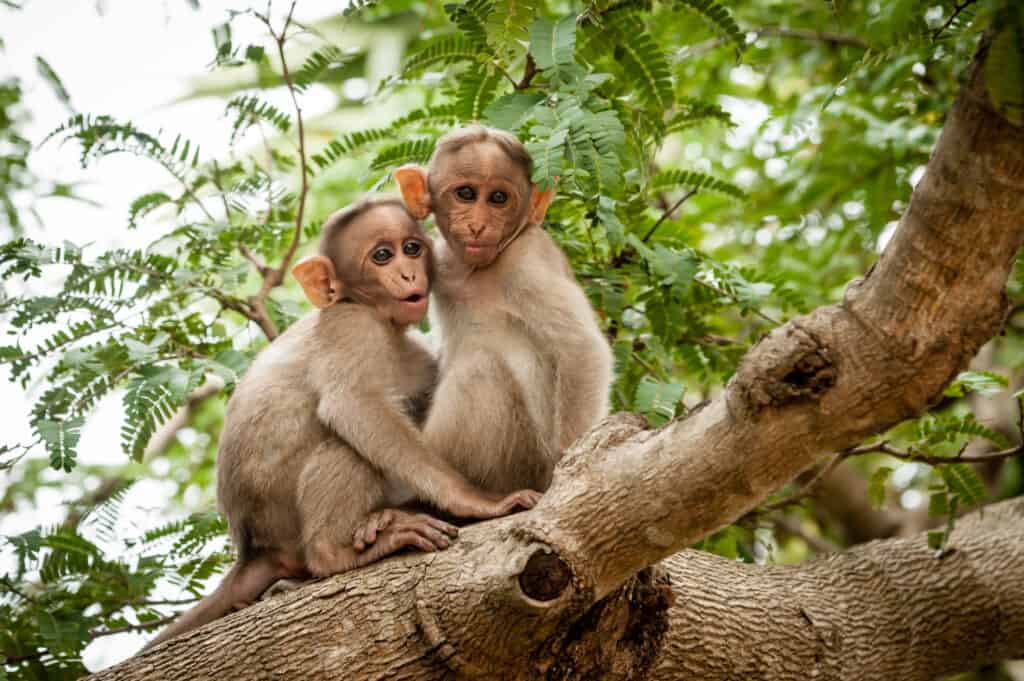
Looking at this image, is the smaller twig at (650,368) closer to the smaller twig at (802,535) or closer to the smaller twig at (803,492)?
the smaller twig at (803,492)

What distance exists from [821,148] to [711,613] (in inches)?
192

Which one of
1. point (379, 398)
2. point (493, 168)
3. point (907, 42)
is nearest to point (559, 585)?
point (379, 398)

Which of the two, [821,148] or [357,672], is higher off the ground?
[821,148]

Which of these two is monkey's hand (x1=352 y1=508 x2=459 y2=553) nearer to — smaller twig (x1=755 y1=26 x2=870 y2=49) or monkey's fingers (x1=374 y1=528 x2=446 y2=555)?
monkey's fingers (x1=374 y1=528 x2=446 y2=555)

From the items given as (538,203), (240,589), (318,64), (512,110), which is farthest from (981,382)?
(318,64)

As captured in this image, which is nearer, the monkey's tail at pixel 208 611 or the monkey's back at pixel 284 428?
the monkey's tail at pixel 208 611

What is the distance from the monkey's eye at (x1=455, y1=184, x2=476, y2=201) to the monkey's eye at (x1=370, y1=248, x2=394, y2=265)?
1.49 feet

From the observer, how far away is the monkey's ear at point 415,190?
527 centimetres

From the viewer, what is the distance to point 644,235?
602cm

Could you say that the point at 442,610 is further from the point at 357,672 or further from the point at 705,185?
the point at 705,185

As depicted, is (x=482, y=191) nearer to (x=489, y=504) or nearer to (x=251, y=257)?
(x=489, y=504)

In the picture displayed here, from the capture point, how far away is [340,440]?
4750 mm

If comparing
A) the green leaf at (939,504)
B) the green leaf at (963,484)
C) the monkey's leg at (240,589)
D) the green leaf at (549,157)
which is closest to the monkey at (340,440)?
the monkey's leg at (240,589)

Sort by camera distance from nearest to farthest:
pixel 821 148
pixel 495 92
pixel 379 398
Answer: pixel 379 398 < pixel 495 92 < pixel 821 148
